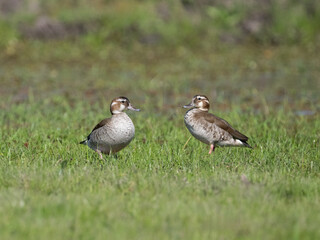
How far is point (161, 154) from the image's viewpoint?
797 centimetres

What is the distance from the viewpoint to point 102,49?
20.0 metres

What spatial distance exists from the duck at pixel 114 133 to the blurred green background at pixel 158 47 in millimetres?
6452

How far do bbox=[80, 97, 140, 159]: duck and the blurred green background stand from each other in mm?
6452

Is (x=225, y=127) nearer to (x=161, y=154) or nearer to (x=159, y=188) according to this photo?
(x=161, y=154)

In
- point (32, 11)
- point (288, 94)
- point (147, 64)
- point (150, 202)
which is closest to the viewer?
point (150, 202)

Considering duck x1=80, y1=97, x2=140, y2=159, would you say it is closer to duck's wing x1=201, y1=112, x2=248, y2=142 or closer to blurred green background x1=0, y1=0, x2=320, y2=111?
duck's wing x1=201, y1=112, x2=248, y2=142

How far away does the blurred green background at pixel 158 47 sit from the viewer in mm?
15711

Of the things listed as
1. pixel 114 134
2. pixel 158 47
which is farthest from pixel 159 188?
pixel 158 47

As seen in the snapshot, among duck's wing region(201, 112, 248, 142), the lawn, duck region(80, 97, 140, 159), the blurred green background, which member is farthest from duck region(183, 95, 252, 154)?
the blurred green background

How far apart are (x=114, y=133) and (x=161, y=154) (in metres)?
0.73

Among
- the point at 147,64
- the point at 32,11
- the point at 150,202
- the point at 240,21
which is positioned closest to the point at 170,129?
the point at 150,202

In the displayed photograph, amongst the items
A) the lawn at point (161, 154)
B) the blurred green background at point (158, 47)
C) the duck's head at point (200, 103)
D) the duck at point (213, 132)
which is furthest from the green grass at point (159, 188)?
the blurred green background at point (158, 47)

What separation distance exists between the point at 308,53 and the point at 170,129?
9.80 meters

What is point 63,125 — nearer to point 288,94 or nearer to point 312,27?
point 288,94
